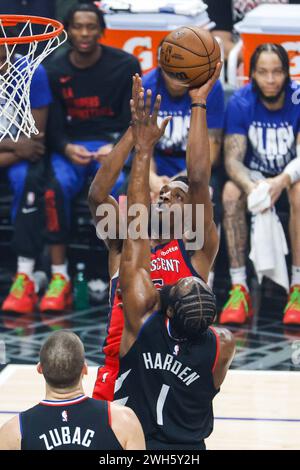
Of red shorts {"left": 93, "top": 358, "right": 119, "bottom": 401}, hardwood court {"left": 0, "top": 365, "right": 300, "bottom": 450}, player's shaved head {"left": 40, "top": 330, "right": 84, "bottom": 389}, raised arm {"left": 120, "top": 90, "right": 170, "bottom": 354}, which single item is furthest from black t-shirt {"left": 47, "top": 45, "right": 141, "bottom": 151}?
player's shaved head {"left": 40, "top": 330, "right": 84, "bottom": 389}

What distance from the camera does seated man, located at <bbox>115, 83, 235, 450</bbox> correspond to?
164 inches

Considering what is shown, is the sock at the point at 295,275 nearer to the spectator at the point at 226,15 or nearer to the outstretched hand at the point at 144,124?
the spectator at the point at 226,15

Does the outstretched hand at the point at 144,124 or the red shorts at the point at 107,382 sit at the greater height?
the outstretched hand at the point at 144,124

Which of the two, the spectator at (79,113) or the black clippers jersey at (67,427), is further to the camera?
the spectator at (79,113)

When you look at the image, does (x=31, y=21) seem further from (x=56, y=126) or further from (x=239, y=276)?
(x=239, y=276)

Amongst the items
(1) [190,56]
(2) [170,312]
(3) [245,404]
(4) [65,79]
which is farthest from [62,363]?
(4) [65,79]

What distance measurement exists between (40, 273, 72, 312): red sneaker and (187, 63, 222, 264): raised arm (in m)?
2.95

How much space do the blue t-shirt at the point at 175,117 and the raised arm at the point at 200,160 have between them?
2722 millimetres

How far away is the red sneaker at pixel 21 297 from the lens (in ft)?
25.6

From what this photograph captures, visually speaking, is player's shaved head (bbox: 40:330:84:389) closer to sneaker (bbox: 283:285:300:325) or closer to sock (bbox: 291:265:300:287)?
sneaker (bbox: 283:285:300:325)

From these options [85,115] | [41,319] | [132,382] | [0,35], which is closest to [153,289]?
[132,382]

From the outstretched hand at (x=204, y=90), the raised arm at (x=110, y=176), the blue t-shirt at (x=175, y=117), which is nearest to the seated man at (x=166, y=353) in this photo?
the raised arm at (x=110, y=176)

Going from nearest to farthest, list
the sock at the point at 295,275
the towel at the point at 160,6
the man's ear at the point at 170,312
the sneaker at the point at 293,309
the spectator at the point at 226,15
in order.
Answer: the man's ear at the point at 170,312, the sneaker at the point at 293,309, the sock at the point at 295,275, the towel at the point at 160,6, the spectator at the point at 226,15
